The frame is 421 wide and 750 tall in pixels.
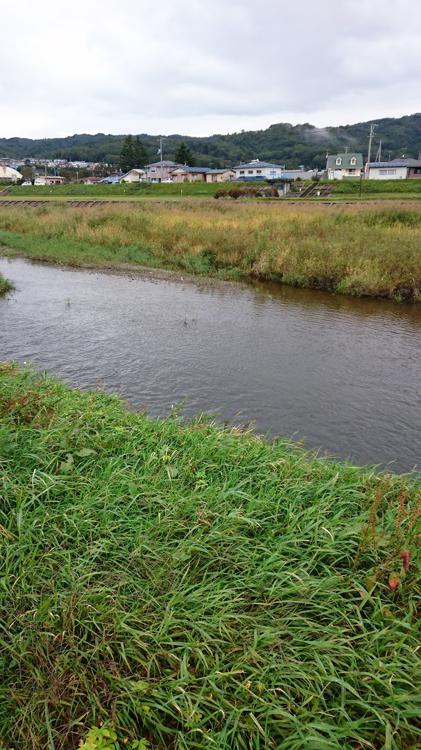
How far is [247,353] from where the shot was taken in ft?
30.3

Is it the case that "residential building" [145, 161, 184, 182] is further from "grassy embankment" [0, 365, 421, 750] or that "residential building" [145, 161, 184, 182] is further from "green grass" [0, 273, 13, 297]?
"grassy embankment" [0, 365, 421, 750]

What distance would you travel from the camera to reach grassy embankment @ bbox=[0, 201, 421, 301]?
13.5 metres

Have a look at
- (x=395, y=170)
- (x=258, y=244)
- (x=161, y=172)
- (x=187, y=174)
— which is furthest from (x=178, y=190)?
(x=258, y=244)

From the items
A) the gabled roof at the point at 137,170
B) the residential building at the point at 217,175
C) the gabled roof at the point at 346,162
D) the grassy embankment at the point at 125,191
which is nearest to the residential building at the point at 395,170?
the gabled roof at the point at 346,162

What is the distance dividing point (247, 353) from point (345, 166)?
85.3 m

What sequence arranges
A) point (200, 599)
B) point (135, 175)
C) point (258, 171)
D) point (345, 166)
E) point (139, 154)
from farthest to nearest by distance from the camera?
point (258, 171) → point (139, 154) → point (135, 175) → point (345, 166) → point (200, 599)

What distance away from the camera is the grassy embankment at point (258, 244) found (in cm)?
1352

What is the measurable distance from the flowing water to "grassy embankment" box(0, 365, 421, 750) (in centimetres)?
221

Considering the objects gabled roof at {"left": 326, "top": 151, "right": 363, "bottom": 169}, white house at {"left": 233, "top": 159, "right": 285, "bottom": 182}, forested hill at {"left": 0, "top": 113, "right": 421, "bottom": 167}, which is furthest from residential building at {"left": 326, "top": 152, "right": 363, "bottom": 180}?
forested hill at {"left": 0, "top": 113, "right": 421, "bottom": 167}

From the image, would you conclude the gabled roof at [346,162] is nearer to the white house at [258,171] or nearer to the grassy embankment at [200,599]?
the white house at [258,171]

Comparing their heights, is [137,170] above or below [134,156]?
below

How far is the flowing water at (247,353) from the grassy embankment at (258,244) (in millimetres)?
795

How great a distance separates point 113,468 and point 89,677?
178 cm

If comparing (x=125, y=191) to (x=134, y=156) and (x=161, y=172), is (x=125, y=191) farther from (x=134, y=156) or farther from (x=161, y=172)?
(x=134, y=156)
